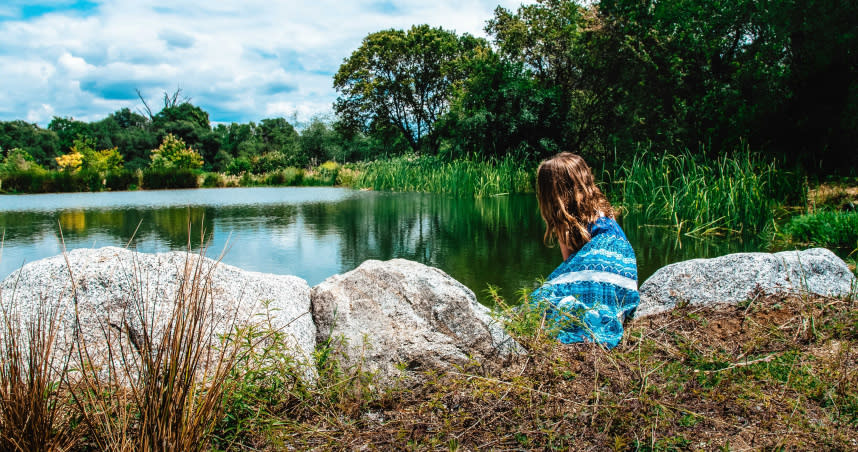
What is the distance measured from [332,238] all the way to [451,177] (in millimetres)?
8728

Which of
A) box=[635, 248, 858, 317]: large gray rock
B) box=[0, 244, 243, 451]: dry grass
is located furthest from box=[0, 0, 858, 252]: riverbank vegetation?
box=[0, 244, 243, 451]: dry grass

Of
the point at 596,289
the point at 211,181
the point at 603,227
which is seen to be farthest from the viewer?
the point at 211,181

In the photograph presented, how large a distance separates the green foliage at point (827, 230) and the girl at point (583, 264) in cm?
374

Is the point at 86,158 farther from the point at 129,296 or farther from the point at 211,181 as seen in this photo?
the point at 129,296

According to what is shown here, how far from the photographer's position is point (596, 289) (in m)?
2.63

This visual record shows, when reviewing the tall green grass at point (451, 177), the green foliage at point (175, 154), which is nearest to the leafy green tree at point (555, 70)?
the tall green grass at point (451, 177)

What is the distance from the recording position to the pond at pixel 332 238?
4.28m

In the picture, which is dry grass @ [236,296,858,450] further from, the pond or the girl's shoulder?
the pond

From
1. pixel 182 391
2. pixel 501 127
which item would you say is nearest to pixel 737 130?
pixel 501 127

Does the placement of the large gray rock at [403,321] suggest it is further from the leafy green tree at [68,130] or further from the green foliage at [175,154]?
the leafy green tree at [68,130]

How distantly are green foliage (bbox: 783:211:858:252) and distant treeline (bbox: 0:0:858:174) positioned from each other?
10.7 feet

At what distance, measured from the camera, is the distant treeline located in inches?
348

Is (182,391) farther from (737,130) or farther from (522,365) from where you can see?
(737,130)

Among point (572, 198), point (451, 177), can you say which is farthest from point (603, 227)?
point (451, 177)
